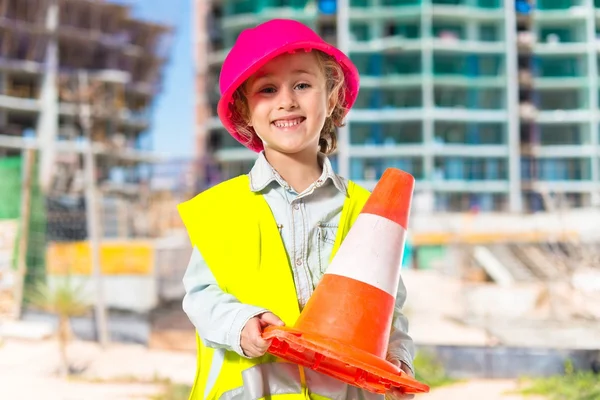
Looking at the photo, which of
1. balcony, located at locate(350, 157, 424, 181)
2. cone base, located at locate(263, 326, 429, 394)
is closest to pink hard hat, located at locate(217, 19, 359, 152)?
cone base, located at locate(263, 326, 429, 394)

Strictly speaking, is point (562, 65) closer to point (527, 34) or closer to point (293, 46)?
point (527, 34)

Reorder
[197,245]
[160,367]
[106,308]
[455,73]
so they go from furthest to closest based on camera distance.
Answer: [455,73]
[106,308]
[160,367]
[197,245]

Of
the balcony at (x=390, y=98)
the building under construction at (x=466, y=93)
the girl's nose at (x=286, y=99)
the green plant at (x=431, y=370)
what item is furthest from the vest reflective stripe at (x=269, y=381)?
the balcony at (x=390, y=98)

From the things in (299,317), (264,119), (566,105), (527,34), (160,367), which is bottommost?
(160,367)

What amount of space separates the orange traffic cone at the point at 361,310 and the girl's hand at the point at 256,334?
0.04 feet

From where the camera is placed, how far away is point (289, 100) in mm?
1023

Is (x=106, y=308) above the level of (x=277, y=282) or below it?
below

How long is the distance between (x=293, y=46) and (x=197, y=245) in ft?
1.00

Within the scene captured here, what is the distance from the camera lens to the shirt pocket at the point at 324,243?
1051mm

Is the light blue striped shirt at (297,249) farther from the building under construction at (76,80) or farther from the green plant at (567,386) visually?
the building under construction at (76,80)

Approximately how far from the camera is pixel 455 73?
72.4ft

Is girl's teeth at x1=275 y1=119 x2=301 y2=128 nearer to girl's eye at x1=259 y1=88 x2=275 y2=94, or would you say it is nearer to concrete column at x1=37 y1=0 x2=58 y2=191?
girl's eye at x1=259 y1=88 x2=275 y2=94

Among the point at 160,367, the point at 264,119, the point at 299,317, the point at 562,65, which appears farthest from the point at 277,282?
the point at 562,65

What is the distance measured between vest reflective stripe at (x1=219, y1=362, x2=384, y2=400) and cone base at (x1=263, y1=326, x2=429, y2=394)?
0.08ft
